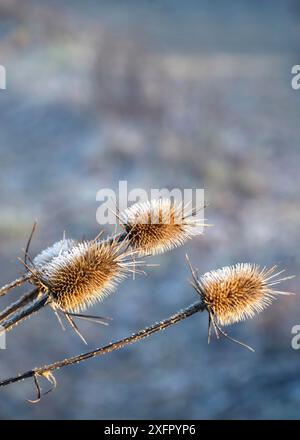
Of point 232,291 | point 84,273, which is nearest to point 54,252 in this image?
point 84,273

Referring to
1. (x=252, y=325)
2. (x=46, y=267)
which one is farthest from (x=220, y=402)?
(x=46, y=267)

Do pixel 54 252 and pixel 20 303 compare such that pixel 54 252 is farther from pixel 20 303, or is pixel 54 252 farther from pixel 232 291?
pixel 232 291

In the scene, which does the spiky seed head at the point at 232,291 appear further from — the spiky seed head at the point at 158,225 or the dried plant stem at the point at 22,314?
the dried plant stem at the point at 22,314

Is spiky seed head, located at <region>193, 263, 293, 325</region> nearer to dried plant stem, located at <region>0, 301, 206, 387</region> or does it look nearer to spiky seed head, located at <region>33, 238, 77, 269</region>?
dried plant stem, located at <region>0, 301, 206, 387</region>

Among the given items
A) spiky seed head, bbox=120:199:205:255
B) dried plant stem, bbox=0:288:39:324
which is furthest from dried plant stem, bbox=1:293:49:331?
spiky seed head, bbox=120:199:205:255

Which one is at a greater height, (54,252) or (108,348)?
(54,252)

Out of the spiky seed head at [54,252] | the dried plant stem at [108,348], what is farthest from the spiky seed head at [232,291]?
the spiky seed head at [54,252]
